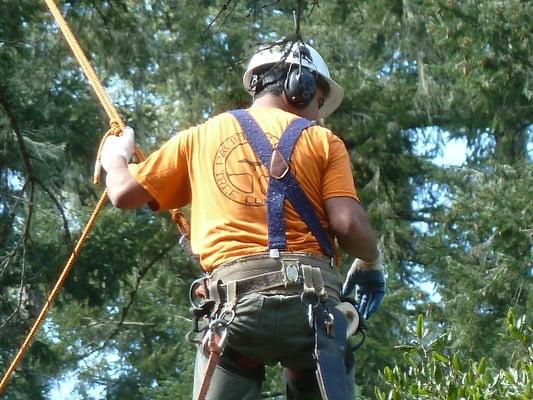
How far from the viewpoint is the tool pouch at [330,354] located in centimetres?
464

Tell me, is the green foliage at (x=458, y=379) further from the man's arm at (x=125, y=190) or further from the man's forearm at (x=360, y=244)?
the man's arm at (x=125, y=190)

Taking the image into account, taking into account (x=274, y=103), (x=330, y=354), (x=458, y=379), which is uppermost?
(x=274, y=103)

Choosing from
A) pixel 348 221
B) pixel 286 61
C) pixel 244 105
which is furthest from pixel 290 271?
pixel 244 105

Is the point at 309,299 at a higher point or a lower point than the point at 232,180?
lower

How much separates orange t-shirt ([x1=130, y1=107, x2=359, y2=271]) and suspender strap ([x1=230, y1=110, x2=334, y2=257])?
19mm

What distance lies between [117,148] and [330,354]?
39.6 inches

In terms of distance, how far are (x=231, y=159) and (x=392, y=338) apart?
33.8 ft

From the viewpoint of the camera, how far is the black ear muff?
16.6ft

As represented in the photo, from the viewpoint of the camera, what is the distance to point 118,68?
54.6 ft

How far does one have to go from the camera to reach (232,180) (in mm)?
4801

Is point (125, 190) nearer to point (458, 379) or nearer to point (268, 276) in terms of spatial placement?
point (268, 276)

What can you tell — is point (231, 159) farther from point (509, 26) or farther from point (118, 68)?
point (118, 68)

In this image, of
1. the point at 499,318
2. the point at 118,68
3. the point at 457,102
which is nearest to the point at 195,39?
the point at 118,68

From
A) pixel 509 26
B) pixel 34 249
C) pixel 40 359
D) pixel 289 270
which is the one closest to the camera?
pixel 289 270
